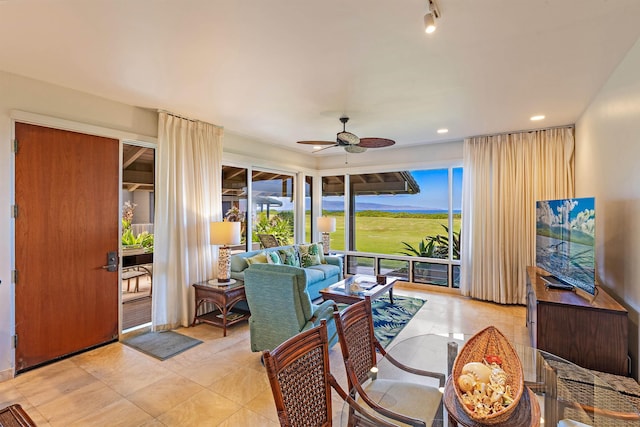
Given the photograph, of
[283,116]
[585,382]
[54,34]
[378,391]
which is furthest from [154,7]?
[585,382]

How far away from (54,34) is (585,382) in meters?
4.18

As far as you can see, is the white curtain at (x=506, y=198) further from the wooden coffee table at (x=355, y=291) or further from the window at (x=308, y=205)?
the window at (x=308, y=205)

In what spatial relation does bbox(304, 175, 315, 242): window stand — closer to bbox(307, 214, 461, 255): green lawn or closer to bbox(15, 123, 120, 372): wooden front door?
bbox(307, 214, 461, 255): green lawn

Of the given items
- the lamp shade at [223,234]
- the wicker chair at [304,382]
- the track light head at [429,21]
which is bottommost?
the wicker chair at [304,382]

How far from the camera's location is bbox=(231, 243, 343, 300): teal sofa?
4445 mm

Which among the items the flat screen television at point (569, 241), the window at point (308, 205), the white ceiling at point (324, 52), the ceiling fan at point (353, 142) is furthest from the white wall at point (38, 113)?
the flat screen television at point (569, 241)

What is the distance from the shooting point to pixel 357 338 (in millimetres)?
1888

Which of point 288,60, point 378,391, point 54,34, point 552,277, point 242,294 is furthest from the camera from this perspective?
point 242,294

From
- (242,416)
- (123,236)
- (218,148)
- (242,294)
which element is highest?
(218,148)

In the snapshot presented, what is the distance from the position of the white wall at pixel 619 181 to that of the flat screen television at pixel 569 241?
24cm

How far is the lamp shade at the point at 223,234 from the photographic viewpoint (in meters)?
4.02

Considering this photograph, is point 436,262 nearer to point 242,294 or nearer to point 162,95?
point 242,294

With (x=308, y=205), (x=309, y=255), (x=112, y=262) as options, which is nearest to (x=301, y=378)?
(x=112, y=262)

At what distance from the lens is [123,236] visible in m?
3.67
